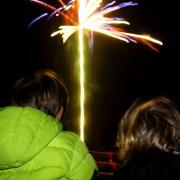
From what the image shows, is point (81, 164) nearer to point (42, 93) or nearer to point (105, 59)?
point (42, 93)

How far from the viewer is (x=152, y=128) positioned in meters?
1.95

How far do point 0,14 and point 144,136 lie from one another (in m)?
27.8

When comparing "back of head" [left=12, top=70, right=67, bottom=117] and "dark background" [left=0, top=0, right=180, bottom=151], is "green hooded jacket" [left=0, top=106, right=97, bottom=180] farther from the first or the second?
"dark background" [left=0, top=0, right=180, bottom=151]

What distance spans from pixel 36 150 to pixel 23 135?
98 mm

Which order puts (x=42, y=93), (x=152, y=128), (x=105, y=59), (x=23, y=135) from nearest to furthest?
(x=23, y=135)
(x=152, y=128)
(x=42, y=93)
(x=105, y=59)

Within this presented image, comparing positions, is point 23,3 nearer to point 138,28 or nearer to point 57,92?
point 138,28

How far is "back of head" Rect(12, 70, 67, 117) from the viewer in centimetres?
218

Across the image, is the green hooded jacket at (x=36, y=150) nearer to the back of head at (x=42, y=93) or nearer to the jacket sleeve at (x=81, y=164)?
the jacket sleeve at (x=81, y=164)

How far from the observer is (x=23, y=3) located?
32.2 meters

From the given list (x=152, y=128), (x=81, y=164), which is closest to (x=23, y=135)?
(x=81, y=164)

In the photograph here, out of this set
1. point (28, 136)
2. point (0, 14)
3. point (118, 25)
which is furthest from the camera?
point (118, 25)

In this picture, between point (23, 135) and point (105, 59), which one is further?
point (105, 59)

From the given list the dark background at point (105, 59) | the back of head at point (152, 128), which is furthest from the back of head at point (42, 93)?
the dark background at point (105, 59)

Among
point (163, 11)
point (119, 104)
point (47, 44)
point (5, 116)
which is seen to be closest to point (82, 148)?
point (5, 116)
